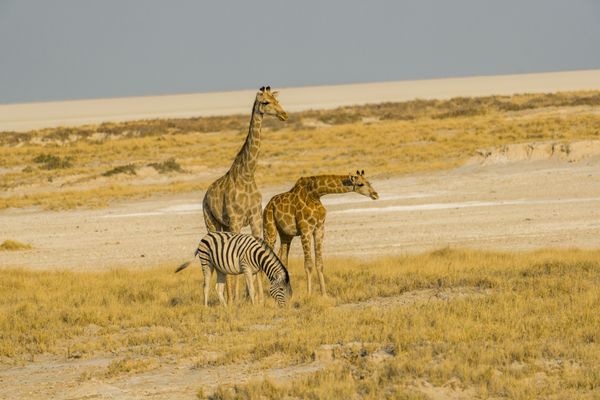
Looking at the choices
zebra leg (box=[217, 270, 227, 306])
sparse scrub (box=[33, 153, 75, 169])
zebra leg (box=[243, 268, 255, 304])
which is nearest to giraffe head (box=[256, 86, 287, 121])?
zebra leg (box=[217, 270, 227, 306])

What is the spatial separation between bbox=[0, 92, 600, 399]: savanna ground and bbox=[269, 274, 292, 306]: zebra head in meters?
0.20

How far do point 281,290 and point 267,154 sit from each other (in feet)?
119

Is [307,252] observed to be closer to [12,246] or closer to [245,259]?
[245,259]

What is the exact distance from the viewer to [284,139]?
59.9 m

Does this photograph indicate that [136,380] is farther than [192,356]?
No

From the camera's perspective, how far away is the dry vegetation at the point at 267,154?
4081 centimetres

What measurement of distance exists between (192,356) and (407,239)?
1270 centimetres

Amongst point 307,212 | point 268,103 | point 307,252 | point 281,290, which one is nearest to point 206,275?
point 281,290

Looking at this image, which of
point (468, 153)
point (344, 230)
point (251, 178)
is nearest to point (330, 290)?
point (251, 178)

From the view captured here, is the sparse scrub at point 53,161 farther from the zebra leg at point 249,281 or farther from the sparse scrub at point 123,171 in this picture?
the zebra leg at point 249,281

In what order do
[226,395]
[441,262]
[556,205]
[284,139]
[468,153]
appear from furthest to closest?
1. [284,139]
2. [468,153]
3. [556,205]
4. [441,262]
5. [226,395]

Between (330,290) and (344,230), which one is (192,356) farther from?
(344,230)

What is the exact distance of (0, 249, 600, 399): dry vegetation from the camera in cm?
1005

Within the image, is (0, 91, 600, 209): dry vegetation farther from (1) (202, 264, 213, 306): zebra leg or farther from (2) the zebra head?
(2) the zebra head
